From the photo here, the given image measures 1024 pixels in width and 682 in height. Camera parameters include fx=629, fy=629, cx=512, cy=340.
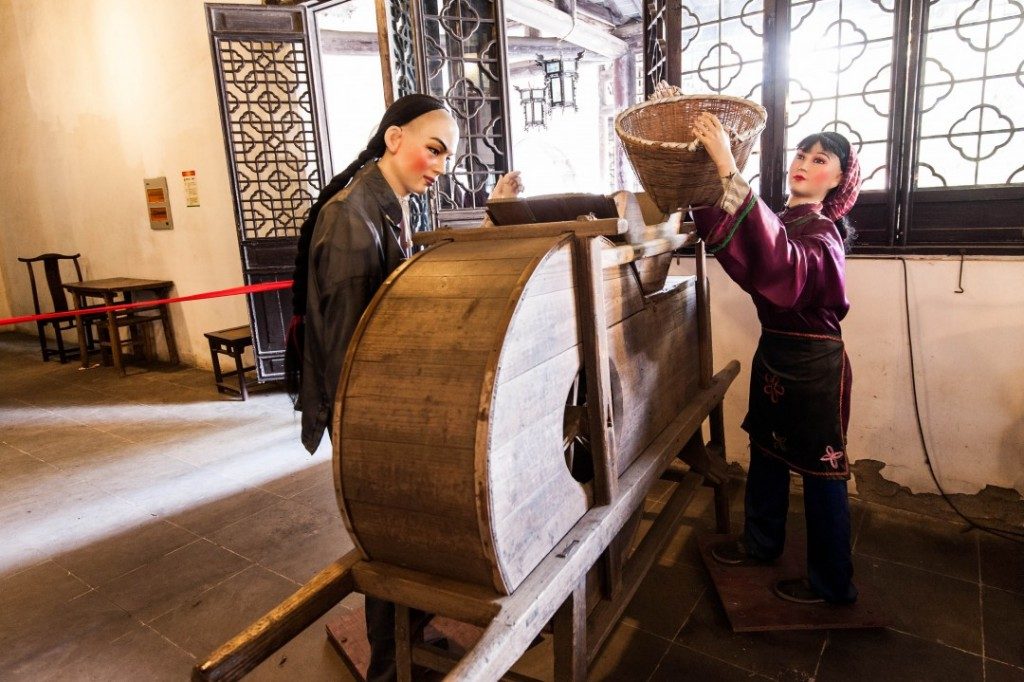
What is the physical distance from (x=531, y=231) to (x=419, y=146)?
0.59 meters

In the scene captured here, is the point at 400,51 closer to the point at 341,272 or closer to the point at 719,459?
the point at 341,272

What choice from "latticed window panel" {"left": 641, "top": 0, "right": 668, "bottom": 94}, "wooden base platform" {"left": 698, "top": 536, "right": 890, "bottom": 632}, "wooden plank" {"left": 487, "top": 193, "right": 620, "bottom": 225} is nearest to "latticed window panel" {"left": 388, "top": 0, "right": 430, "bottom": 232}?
"latticed window panel" {"left": 641, "top": 0, "right": 668, "bottom": 94}

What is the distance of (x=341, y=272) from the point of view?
6.16ft

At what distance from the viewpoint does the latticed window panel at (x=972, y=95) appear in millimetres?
2979

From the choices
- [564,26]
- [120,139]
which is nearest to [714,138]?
[564,26]

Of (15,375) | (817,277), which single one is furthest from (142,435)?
(817,277)

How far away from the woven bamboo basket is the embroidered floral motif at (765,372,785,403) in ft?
2.96

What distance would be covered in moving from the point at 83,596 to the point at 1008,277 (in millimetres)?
4710

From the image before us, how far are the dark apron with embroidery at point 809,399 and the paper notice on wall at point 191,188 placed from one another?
637cm

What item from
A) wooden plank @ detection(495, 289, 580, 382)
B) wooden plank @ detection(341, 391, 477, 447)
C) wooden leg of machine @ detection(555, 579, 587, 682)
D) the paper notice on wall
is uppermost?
the paper notice on wall

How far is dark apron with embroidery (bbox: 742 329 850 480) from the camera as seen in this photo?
2.47 meters

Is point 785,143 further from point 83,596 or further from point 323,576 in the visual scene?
point 83,596

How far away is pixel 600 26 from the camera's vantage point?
8805 millimetres

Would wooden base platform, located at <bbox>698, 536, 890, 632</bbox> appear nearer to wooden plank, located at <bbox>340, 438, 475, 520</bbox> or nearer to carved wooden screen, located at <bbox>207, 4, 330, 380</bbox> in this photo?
wooden plank, located at <bbox>340, 438, 475, 520</bbox>
